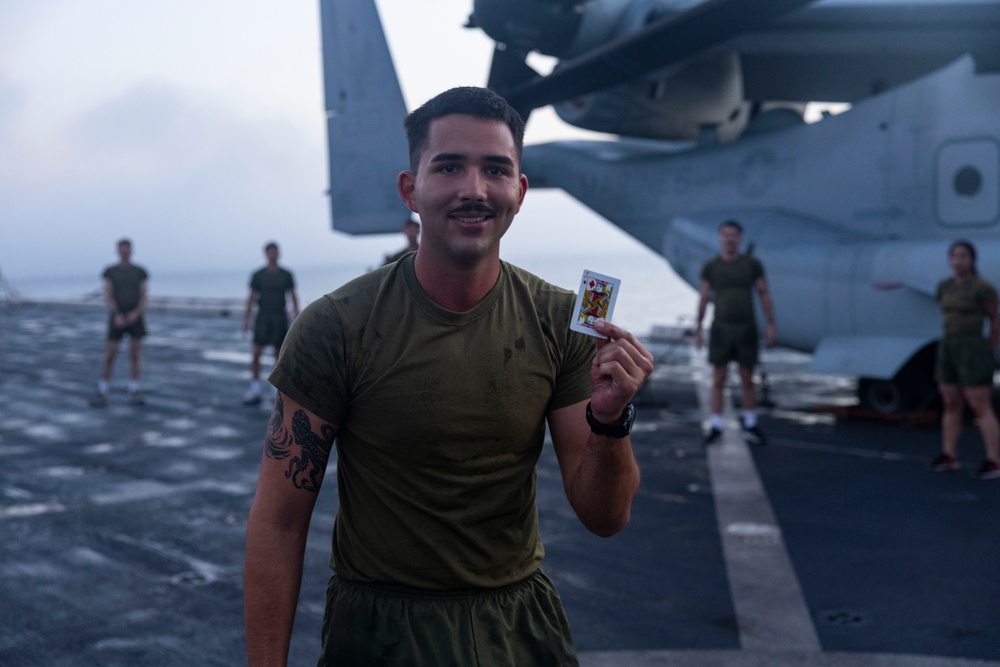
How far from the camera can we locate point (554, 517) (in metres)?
6.48

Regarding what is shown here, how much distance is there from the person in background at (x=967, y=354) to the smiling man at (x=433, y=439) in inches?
245

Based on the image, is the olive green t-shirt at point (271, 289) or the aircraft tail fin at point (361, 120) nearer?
the olive green t-shirt at point (271, 289)

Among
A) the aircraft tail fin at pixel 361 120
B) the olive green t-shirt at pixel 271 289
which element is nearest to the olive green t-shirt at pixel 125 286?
the olive green t-shirt at pixel 271 289

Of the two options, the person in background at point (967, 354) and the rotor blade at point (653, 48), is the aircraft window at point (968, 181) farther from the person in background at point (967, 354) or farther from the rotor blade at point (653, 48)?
the rotor blade at point (653, 48)

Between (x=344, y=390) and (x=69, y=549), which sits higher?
(x=344, y=390)

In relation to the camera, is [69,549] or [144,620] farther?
[69,549]

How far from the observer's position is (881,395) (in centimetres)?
996

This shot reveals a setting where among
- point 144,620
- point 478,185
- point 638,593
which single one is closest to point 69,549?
point 144,620

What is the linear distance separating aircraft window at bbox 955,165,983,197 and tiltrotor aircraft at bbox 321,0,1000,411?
1cm

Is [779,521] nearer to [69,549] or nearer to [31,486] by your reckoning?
[69,549]

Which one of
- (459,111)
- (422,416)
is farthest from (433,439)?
(459,111)

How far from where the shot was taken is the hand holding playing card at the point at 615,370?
1812mm

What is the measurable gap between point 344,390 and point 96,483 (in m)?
6.45

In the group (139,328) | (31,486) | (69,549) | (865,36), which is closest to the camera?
(69,549)
